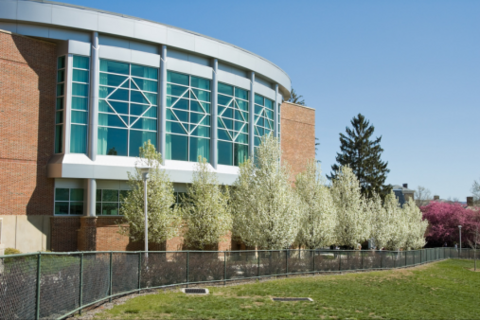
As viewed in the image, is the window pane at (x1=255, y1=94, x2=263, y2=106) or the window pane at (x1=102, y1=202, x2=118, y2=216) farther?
the window pane at (x1=255, y1=94, x2=263, y2=106)

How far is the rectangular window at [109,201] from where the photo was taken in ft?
99.4

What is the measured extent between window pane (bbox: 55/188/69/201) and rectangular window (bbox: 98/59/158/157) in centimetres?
326

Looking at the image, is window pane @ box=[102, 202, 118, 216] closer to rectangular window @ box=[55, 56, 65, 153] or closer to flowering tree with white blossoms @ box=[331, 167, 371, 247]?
rectangular window @ box=[55, 56, 65, 153]

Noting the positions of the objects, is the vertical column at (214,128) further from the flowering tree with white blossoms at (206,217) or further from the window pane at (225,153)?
the flowering tree with white blossoms at (206,217)

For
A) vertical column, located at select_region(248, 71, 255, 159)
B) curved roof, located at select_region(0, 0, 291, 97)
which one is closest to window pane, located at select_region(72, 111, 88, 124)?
curved roof, located at select_region(0, 0, 291, 97)

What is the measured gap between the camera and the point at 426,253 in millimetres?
45344

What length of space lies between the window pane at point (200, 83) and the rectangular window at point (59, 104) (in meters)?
8.81

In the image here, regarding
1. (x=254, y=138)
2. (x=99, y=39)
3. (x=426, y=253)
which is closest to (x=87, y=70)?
(x=99, y=39)

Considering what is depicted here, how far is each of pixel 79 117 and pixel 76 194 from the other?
4853mm

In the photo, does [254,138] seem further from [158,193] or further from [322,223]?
[158,193]

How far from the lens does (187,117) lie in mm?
33750

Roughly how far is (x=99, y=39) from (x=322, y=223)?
18.9 meters

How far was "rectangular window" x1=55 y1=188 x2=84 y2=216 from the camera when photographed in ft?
96.9

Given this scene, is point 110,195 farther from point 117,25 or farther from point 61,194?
point 117,25
